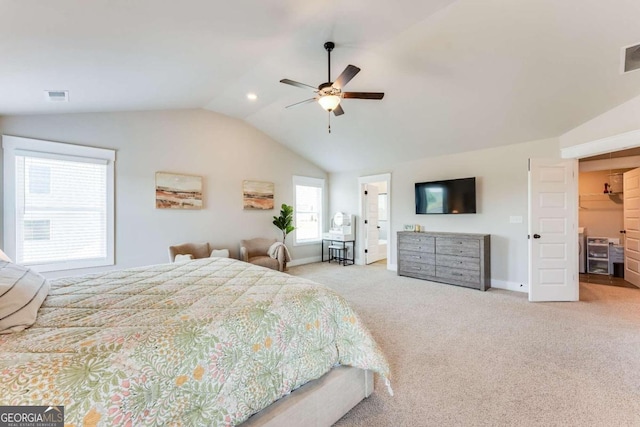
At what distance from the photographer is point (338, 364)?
177 centimetres

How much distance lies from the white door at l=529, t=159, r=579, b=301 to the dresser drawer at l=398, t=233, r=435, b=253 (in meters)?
1.53

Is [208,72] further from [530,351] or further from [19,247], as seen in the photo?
[530,351]

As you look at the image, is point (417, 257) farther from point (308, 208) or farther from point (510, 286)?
point (308, 208)

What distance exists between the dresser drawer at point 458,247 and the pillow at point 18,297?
5205 mm

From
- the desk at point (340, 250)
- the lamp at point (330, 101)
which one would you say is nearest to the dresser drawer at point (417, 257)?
the desk at point (340, 250)

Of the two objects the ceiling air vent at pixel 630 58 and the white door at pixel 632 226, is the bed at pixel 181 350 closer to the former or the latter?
the ceiling air vent at pixel 630 58

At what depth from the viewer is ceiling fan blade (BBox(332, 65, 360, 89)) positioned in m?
2.35

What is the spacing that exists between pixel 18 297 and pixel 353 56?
11.9 ft

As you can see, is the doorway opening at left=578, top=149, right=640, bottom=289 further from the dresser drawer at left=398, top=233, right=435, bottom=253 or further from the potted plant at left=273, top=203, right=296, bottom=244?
the potted plant at left=273, top=203, right=296, bottom=244

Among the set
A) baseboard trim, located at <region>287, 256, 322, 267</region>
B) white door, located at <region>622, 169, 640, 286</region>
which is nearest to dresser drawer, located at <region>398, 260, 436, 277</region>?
baseboard trim, located at <region>287, 256, 322, 267</region>

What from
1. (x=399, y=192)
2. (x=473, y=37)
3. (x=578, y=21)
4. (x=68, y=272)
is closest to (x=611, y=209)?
(x=399, y=192)

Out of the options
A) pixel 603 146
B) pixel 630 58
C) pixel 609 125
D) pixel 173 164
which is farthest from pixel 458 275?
pixel 173 164

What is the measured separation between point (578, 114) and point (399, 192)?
3102 millimetres

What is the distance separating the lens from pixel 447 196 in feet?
16.9
